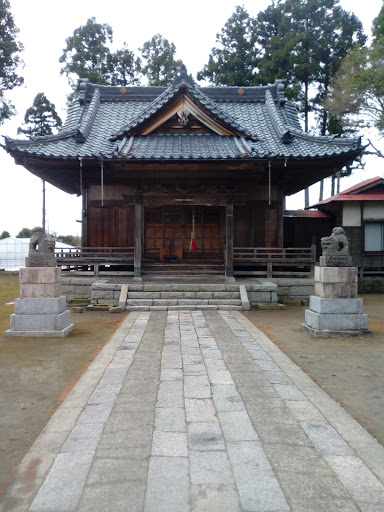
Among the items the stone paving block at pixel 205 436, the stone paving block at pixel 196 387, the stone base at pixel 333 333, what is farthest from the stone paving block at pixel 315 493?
the stone base at pixel 333 333

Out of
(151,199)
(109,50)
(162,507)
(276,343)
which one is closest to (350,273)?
(276,343)

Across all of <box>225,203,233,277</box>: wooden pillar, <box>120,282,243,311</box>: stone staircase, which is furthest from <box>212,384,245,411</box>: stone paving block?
<box>225,203,233,277</box>: wooden pillar

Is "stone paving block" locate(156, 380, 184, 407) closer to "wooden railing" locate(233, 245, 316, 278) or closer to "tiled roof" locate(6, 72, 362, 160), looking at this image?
"tiled roof" locate(6, 72, 362, 160)

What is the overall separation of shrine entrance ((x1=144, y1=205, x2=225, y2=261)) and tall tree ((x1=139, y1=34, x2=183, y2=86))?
22093 mm

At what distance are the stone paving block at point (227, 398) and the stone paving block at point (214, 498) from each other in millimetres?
1453

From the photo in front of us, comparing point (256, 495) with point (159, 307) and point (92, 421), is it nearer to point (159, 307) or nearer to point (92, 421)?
point (92, 421)

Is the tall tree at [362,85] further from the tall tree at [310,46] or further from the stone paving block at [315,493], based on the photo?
the stone paving block at [315,493]

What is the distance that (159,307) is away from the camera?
11445 millimetres

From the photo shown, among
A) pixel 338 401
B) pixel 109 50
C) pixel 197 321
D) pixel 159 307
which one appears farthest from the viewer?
pixel 109 50

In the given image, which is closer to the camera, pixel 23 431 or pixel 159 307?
pixel 23 431

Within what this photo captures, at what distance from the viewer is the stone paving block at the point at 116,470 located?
9.43 ft

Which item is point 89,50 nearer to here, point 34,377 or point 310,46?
point 310,46

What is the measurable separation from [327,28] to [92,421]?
3399cm

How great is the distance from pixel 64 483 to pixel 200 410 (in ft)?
Result: 5.54
